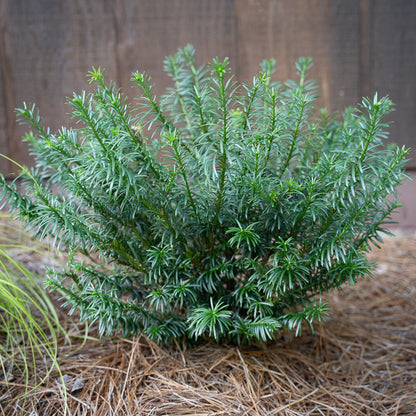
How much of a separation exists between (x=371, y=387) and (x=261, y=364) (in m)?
0.31

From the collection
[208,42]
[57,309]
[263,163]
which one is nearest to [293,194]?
[263,163]

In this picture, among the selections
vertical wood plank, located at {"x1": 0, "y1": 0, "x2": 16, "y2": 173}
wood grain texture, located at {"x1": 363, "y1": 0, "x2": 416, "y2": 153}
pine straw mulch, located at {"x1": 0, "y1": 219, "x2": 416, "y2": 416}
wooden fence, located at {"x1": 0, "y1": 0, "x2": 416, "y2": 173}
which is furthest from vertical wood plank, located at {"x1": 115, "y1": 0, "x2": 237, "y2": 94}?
pine straw mulch, located at {"x1": 0, "y1": 219, "x2": 416, "y2": 416}

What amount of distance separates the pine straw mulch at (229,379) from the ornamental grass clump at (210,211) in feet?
0.31

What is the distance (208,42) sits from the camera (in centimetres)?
211

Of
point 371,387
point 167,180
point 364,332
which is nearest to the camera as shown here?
point 167,180

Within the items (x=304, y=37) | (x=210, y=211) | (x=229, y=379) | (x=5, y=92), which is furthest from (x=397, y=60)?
(x=5, y=92)

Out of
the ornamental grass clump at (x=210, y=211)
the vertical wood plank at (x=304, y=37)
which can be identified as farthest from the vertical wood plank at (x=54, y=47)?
the ornamental grass clump at (x=210, y=211)

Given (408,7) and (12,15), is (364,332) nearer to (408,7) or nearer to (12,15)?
(408,7)

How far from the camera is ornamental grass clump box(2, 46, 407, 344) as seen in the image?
0.89 metres

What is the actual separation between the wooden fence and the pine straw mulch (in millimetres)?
1297

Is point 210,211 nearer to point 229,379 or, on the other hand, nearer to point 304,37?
point 229,379

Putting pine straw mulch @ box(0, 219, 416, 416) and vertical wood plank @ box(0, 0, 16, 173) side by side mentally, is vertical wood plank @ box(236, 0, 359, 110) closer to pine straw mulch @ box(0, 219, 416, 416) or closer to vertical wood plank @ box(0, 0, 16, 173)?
vertical wood plank @ box(0, 0, 16, 173)

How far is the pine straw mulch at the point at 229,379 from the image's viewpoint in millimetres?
1013

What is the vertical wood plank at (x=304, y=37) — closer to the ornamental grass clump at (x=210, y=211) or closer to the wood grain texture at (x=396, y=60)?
the wood grain texture at (x=396, y=60)
